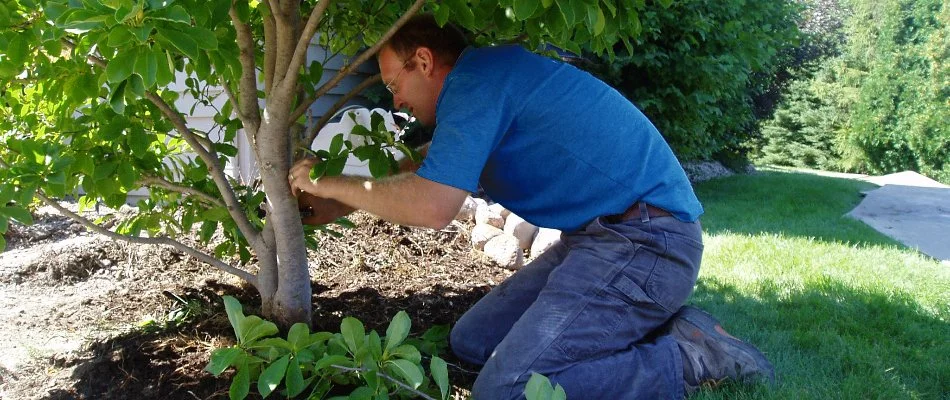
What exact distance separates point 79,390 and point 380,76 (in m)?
1.37

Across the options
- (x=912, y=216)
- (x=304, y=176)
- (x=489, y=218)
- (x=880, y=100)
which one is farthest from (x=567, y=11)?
(x=880, y=100)

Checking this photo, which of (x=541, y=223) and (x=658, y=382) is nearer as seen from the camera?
(x=658, y=382)

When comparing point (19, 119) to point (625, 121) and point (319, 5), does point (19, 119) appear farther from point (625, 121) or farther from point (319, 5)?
point (625, 121)

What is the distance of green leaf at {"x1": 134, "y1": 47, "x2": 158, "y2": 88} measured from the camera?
1335mm

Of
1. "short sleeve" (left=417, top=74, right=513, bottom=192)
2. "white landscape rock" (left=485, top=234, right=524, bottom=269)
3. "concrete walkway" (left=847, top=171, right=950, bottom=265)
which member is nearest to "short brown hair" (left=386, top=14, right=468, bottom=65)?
"short sleeve" (left=417, top=74, right=513, bottom=192)

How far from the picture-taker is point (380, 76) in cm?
253

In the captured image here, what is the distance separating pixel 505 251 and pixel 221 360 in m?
2.49

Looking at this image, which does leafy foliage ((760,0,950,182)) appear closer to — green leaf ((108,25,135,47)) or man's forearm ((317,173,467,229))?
man's forearm ((317,173,467,229))

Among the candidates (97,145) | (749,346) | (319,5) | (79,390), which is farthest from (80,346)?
(749,346)

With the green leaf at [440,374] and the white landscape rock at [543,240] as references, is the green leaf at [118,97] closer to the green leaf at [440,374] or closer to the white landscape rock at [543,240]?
the green leaf at [440,374]

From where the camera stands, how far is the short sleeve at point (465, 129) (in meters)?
2.09

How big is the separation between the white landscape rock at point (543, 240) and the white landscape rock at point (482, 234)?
21cm

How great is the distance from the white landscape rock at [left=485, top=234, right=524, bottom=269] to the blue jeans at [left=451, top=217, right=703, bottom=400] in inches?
59.5

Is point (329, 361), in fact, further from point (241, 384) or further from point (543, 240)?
point (543, 240)
